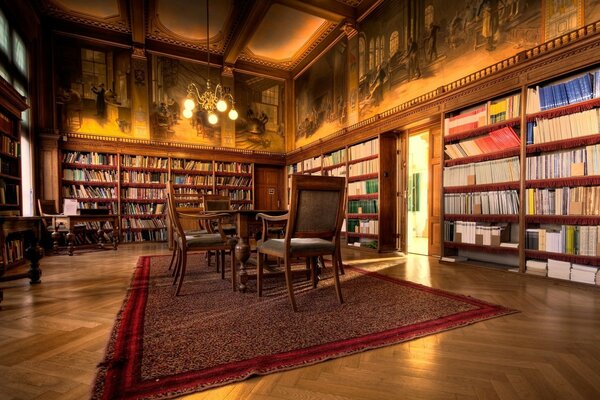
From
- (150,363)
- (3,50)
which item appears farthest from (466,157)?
(3,50)

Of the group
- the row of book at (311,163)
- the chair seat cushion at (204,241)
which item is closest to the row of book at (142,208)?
the row of book at (311,163)

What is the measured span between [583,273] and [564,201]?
0.74 meters

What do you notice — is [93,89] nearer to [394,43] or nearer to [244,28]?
[244,28]

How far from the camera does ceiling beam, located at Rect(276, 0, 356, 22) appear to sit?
19.4ft

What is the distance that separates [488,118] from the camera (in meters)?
3.88

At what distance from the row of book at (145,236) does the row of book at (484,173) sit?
6.71 meters

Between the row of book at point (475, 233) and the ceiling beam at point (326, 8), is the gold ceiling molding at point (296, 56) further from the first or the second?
the row of book at point (475, 233)

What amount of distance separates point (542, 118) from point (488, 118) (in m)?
0.62

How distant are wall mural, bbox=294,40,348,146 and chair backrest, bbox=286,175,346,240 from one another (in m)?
4.82

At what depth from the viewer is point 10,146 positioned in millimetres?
4301

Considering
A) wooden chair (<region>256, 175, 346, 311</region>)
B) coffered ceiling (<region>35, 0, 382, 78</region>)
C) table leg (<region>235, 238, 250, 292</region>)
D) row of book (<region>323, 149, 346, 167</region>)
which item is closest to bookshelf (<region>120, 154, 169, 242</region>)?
coffered ceiling (<region>35, 0, 382, 78</region>)

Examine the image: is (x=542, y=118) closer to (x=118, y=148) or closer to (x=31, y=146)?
(x=118, y=148)

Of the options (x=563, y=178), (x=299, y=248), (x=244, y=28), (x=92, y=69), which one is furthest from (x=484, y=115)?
(x=92, y=69)

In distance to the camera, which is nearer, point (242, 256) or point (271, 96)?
point (242, 256)
